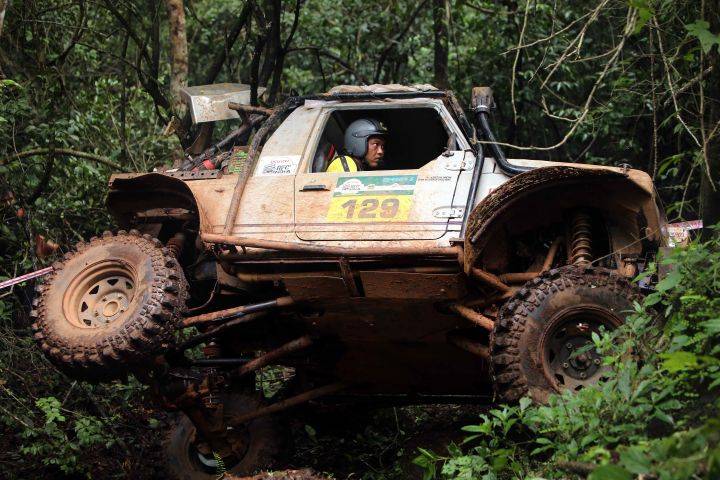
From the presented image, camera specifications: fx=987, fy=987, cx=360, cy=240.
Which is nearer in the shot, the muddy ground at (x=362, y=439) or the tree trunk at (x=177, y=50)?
the muddy ground at (x=362, y=439)

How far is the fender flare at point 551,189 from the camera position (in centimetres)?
570

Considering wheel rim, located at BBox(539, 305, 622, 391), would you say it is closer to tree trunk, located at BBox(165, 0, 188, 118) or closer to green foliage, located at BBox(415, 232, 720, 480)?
green foliage, located at BBox(415, 232, 720, 480)

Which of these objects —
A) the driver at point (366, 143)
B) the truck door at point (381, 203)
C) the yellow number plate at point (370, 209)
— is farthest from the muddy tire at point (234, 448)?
the driver at point (366, 143)

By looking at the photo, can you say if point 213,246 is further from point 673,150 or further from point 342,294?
point 673,150

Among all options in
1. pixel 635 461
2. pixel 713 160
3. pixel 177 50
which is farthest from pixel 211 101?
pixel 635 461

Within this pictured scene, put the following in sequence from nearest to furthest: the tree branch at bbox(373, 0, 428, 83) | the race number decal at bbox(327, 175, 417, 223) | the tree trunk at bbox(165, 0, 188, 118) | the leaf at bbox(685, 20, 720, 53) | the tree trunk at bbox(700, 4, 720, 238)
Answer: the leaf at bbox(685, 20, 720, 53) → the tree trunk at bbox(700, 4, 720, 238) → the race number decal at bbox(327, 175, 417, 223) → the tree trunk at bbox(165, 0, 188, 118) → the tree branch at bbox(373, 0, 428, 83)

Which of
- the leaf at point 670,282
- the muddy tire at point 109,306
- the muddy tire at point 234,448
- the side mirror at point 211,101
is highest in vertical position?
the side mirror at point 211,101

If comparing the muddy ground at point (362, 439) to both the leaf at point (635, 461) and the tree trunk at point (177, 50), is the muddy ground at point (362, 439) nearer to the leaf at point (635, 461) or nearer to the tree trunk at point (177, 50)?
the tree trunk at point (177, 50)

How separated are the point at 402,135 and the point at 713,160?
2573mm

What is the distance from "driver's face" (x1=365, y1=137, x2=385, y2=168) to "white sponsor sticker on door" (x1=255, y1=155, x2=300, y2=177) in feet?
2.20

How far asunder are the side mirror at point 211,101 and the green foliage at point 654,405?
345 centimetres

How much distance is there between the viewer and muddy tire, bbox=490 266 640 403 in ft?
17.6

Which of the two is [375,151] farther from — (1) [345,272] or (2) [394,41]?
(2) [394,41]

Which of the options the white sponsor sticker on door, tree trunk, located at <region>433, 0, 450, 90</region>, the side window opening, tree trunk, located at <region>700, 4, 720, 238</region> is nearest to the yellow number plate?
the white sponsor sticker on door
